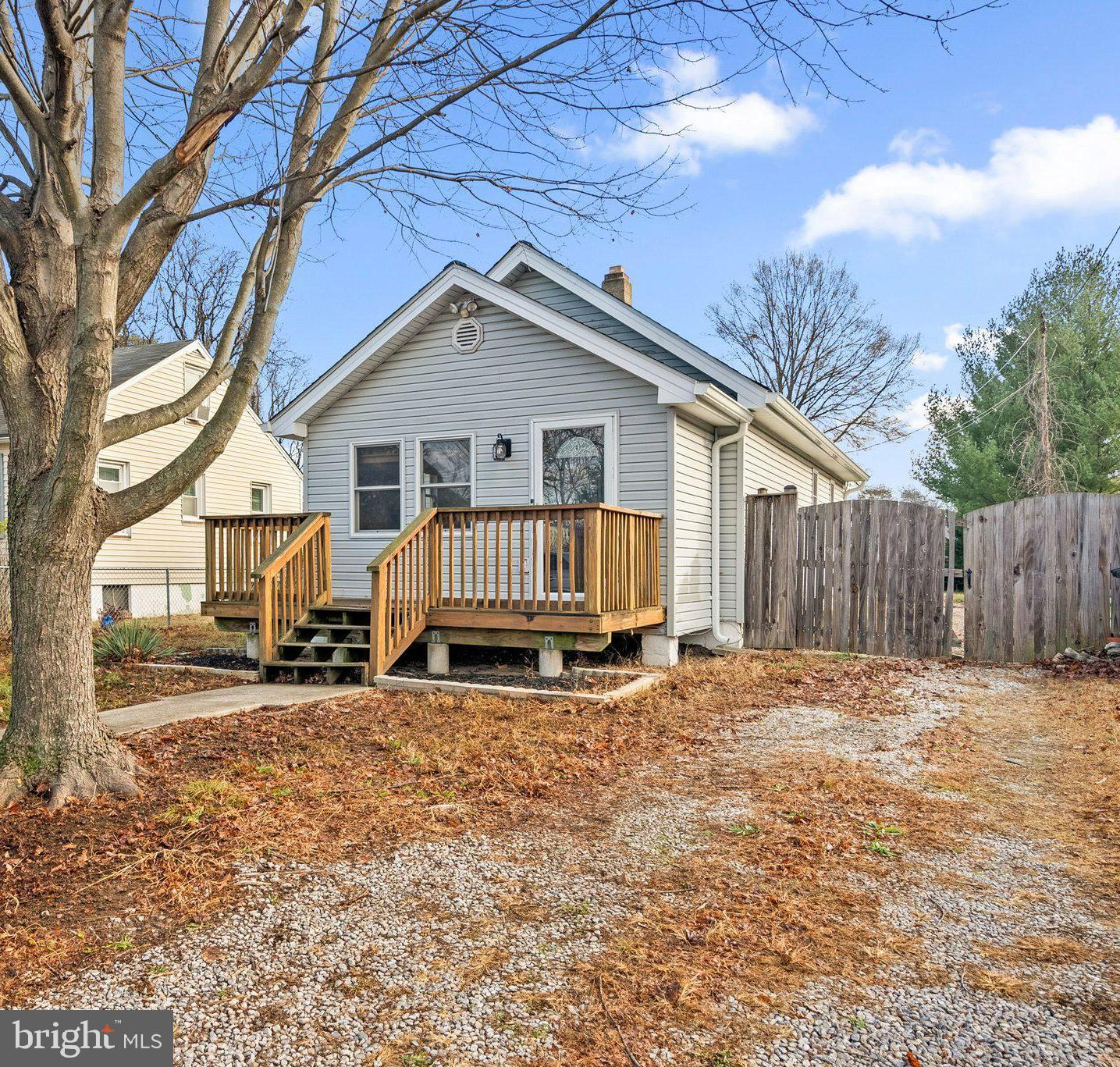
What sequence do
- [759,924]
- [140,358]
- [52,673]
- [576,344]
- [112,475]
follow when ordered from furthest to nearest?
[140,358] < [112,475] < [576,344] < [52,673] < [759,924]

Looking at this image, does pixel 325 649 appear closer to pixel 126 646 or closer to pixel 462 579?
pixel 462 579

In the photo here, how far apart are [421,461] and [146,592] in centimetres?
1090

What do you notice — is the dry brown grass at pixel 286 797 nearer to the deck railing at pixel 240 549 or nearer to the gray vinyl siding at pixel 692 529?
the gray vinyl siding at pixel 692 529

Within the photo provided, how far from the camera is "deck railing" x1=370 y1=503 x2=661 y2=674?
24.4 ft

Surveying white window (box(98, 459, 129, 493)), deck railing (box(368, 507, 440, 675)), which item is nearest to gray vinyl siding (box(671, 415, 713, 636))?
deck railing (box(368, 507, 440, 675))

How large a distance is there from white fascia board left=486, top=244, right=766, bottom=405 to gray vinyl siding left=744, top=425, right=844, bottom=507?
1.33 metres

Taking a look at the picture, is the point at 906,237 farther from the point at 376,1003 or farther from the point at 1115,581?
the point at 376,1003

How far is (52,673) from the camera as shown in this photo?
3939 millimetres

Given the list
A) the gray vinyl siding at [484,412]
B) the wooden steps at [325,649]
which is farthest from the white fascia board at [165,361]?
the wooden steps at [325,649]

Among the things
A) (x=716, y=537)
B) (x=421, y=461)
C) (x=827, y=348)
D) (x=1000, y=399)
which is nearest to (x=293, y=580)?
(x=421, y=461)

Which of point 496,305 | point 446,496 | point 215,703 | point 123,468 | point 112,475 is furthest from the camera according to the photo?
point 123,468

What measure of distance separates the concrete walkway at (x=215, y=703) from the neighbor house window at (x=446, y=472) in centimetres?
319

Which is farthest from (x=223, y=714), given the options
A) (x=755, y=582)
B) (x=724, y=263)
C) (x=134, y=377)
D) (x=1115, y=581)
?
(x=724, y=263)

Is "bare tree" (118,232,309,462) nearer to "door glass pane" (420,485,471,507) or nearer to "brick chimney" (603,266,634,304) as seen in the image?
"brick chimney" (603,266,634,304)
